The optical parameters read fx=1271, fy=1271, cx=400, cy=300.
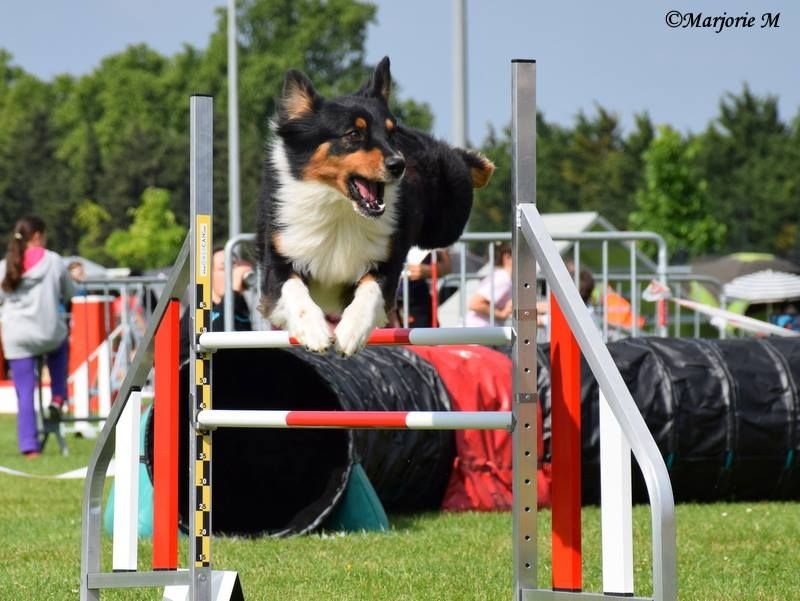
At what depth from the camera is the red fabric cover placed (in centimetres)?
744

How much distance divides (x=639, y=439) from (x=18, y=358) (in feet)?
26.9

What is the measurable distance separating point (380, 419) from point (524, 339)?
47 centimetres

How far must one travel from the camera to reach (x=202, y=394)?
156 inches

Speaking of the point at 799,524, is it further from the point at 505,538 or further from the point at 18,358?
the point at 18,358

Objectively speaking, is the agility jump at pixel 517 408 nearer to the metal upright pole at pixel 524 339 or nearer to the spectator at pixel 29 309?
the metal upright pole at pixel 524 339

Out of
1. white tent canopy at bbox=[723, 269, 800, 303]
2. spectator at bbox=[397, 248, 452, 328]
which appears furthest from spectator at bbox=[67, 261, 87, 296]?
white tent canopy at bbox=[723, 269, 800, 303]

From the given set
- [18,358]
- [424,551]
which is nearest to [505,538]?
[424,551]

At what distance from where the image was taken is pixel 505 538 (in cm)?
631

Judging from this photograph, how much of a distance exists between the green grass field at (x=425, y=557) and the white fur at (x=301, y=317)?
1.31 metres

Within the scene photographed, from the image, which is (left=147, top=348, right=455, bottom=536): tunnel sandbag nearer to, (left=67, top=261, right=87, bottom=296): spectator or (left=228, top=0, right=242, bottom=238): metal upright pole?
(left=67, top=261, right=87, bottom=296): spectator

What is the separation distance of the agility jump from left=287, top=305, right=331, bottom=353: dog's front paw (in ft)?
0.20

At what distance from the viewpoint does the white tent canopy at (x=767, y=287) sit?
18.4m

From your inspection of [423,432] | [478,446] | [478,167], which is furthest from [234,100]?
[478,167]

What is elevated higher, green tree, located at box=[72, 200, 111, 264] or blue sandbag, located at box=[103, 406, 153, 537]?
green tree, located at box=[72, 200, 111, 264]
